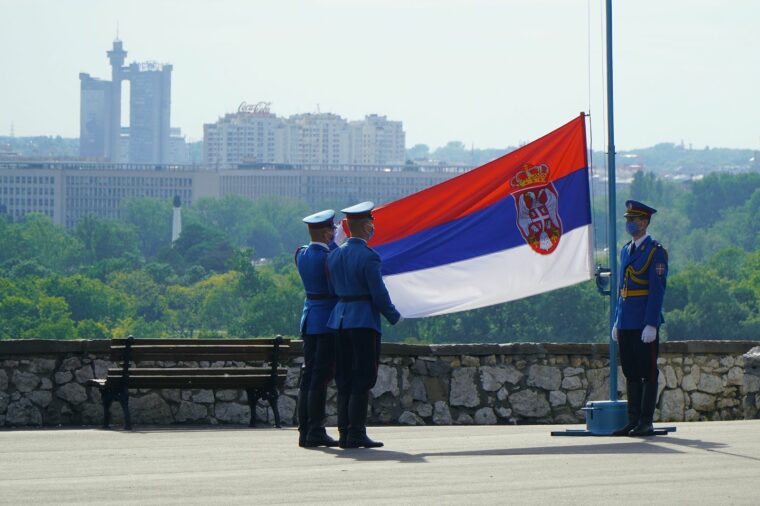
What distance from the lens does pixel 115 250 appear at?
19000cm

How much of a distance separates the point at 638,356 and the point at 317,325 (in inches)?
84.2

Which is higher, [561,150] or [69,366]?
[561,150]

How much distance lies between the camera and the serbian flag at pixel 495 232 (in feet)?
47.0

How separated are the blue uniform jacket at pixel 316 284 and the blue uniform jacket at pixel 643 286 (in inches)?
75.4

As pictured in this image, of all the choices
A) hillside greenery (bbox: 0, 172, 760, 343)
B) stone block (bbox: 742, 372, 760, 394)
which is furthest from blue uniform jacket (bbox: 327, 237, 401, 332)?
hillside greenery (bbox: 0, 172, 760, 343)

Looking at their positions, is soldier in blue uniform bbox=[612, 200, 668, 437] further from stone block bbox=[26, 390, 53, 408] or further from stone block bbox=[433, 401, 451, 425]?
stone block bbox=[26, 390, 53, 408]

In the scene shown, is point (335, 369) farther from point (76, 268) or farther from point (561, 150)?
point (76, 268)

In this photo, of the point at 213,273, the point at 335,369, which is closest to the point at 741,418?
the point at 335,369

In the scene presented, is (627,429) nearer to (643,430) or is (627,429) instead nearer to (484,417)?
(643,430)

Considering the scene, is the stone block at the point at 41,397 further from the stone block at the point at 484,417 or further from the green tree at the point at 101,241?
the green tree at the point at 101,241

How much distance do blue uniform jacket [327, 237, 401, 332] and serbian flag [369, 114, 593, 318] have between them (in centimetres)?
130

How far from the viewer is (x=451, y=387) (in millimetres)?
16828

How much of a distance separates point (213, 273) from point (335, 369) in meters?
157

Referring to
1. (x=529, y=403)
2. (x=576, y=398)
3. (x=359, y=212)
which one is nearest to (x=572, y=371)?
(x=576, y=398)
